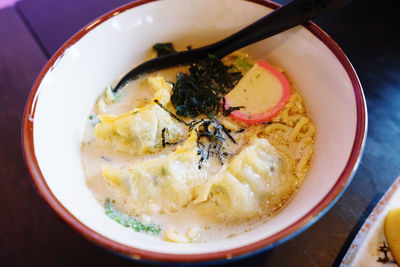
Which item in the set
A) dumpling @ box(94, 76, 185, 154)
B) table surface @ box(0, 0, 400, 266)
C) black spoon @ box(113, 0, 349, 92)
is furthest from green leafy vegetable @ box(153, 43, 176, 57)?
table surface @ box(0, 0, 400, 266)

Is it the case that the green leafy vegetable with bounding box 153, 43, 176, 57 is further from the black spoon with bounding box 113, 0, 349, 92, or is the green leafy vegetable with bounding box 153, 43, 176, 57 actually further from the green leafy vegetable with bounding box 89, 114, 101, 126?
the green leafy vegetable with bounding box 89, 114, 101, 126

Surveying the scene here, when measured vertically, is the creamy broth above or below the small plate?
above

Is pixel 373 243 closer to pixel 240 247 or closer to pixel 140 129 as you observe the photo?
pixel 240 247

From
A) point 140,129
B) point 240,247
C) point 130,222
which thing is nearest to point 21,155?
point 140,129

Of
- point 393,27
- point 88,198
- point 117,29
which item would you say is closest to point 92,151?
point 88,198

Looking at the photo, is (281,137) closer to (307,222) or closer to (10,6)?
(307,222)
